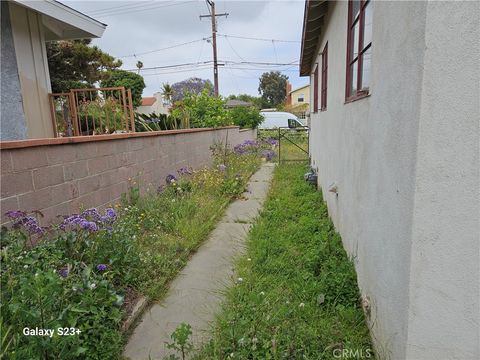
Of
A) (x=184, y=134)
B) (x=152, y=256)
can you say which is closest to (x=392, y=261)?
(x=152, y=256)

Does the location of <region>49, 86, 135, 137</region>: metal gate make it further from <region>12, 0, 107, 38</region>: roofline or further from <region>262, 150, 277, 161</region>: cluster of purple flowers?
<region>262, 150, 277, 161</region>: cluster of purple flowers

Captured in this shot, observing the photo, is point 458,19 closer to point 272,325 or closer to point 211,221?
point 272,325

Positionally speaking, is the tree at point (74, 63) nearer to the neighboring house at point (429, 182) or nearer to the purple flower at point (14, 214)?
the purple flower at point (14, 214)

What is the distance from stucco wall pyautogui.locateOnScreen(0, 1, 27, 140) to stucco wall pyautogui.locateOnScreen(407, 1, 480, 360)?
17.0ft

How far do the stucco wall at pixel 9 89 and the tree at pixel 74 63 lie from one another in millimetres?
9887

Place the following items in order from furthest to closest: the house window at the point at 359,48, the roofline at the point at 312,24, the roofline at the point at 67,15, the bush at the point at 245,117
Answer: the bush at the point at 245,117 → the roofline at the point at 312,24 → the roofline at the point at 67,15 → the house window at the point at 359,48

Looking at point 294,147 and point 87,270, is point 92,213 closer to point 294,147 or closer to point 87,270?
point 87,270

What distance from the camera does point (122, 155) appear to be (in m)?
4.28

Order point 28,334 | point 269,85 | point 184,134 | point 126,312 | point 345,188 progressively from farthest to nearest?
point 269,85
point 184,134
point 345,188
point 126,312
point 28,334

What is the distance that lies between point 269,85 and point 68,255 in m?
62.4

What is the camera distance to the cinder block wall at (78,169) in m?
2.55

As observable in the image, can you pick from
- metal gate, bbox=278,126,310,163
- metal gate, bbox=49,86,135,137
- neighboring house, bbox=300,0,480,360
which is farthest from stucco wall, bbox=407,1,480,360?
metal gate, bbox=278,126,310,163

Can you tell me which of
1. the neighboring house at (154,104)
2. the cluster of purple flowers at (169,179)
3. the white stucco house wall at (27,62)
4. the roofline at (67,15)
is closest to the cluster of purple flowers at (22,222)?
the white stucco house wall at (27,62)

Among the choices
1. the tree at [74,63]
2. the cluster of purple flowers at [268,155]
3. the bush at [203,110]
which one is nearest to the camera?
the bush at [203,110]
